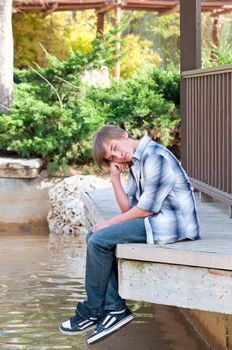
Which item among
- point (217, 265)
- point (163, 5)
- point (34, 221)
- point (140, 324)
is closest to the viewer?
point (217, 265)

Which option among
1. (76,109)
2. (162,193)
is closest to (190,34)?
(162,193)

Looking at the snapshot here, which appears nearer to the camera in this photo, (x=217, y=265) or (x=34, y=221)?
(x=217, y=265)

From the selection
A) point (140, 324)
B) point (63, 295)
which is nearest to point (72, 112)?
point (63, 295)

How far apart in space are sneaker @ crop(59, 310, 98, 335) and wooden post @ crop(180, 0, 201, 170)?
4.36m

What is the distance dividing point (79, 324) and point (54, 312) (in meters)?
2.35

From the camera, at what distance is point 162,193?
5.68m

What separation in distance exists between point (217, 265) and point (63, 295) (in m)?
3.76

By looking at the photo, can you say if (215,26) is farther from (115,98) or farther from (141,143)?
(141,143)

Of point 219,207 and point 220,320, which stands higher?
point 219,207

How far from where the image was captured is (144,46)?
27719 mm

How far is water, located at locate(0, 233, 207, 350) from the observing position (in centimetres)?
722

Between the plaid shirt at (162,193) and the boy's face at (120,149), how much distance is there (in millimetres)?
45

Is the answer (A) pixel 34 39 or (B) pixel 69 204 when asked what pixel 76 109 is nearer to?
(B) pixel 69 204

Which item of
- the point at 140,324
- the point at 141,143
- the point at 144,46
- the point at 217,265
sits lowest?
the point at 140,324
